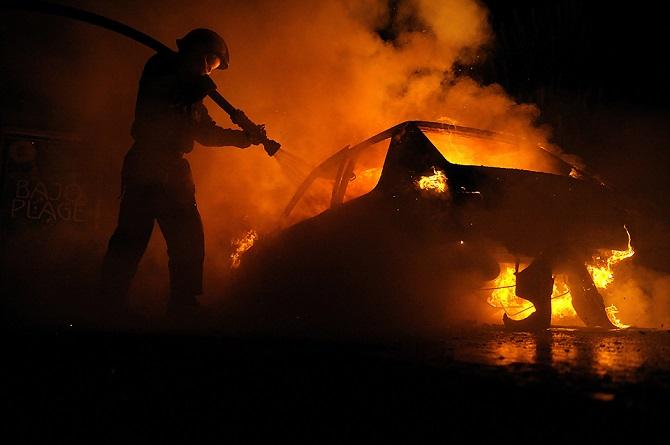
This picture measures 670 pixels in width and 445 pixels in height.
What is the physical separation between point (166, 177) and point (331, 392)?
3313mm

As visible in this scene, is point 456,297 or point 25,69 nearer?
point 456,297

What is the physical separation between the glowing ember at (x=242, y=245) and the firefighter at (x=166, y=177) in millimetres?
2042

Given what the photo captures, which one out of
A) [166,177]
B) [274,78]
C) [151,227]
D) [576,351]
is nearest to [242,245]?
[151,227]

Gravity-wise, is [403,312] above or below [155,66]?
below

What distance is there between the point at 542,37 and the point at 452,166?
29.0 feet

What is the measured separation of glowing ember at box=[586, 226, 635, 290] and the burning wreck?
0.04 feet

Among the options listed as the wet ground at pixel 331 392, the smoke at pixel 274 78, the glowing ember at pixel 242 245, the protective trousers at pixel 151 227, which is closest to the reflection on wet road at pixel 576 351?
the wet ground at pixel 331 392

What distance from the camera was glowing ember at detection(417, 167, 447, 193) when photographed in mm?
3772

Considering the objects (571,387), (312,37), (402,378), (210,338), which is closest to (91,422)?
(402,378)

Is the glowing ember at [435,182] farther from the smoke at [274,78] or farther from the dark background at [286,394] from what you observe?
the smoke at [274,78]

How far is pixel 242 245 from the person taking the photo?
7363mm

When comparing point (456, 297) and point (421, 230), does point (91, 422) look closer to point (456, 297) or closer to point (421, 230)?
point (421, 230)

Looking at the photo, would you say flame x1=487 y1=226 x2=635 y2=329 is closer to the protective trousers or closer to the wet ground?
the wet ground

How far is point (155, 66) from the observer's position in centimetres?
479
